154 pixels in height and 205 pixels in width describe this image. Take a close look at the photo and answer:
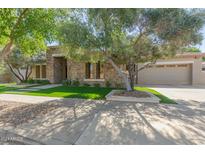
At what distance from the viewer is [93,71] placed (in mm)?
15578

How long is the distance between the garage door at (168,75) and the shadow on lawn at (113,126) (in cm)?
1145

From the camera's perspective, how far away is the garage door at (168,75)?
16859 millimetres

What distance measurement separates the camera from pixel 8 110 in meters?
6.79

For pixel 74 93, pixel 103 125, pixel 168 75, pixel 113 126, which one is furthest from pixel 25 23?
pixel 168 75

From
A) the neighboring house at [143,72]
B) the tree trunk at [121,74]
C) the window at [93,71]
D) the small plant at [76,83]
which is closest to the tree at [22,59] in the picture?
the neighboring house at [143,72]

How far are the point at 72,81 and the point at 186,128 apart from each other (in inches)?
490

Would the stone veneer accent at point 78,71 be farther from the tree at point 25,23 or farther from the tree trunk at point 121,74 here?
the tree at point 25,23

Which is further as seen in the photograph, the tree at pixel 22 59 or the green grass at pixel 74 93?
the tree at pixel 22 59

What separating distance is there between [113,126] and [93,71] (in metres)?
11.0

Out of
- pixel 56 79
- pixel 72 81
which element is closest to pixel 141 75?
pixel 72 81

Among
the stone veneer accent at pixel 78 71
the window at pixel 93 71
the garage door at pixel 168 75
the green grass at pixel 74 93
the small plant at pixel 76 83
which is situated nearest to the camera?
the green grass at pixel 74 93

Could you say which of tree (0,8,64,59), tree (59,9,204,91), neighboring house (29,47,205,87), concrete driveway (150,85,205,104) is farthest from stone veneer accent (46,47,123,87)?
tree (0,8,64,59)

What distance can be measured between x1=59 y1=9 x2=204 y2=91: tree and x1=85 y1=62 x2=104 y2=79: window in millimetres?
6675

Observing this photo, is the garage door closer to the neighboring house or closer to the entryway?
the neighboring house
